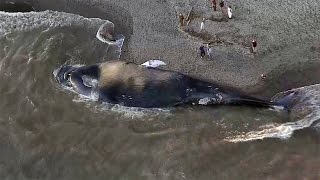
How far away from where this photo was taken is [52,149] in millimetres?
19203

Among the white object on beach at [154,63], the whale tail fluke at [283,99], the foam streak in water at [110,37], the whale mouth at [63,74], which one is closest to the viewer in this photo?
the whale tail fluke at [283,99]

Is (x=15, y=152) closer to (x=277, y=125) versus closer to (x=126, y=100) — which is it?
(x=126, y=100)

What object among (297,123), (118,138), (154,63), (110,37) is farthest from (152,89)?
(297,123)

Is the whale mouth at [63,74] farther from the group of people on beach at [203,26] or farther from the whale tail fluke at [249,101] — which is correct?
the whale tail fluke at [249,101]

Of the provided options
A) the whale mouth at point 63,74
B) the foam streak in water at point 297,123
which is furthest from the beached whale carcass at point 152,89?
the whale mouth at point 63,74

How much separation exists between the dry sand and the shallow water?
1.35 meters

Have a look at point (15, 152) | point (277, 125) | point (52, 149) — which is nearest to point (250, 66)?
point (277, 125)

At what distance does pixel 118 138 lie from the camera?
19.4 meters

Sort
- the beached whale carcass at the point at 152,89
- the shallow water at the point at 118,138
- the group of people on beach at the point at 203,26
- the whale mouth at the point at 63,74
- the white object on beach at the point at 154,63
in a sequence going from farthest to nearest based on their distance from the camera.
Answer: the whale mouth at the point at 63,74
the white object on beach at the point at 154,63
the group of people on beach at the point at 203,26
the beached whale carcass at the point at 152,89
the shallow water at the point at 118,138

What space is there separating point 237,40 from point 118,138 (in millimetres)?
6431

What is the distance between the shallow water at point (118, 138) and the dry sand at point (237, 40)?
1.35 meters

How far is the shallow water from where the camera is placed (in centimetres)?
1811

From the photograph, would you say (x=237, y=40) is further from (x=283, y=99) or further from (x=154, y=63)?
(x=154, y=63)

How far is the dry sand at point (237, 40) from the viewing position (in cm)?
2005
